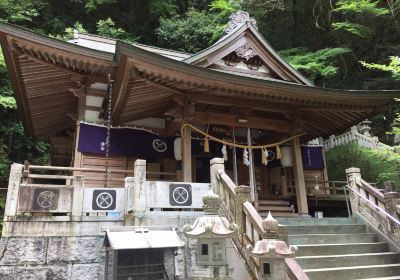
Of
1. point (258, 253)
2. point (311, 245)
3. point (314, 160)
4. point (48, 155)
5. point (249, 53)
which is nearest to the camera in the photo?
point (258, 253)

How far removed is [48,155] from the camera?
730 inches

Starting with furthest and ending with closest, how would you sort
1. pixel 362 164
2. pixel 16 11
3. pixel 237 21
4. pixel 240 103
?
pixel 16 11 < pixel 362 164 < pixel 237 21 < pixel 240 103

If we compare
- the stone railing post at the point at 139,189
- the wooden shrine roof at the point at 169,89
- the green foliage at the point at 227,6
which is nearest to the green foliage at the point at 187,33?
the green foliage at the point at 227,6

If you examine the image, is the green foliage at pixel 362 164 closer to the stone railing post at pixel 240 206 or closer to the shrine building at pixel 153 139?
the shrine building at pixel 153 139

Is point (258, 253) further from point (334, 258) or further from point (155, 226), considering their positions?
point (334, 258)

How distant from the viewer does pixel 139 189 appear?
6.90m

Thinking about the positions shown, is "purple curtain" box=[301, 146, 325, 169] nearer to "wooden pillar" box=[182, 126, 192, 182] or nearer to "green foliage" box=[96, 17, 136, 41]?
"wooden pillar" box=[182, 126, 192, 182]

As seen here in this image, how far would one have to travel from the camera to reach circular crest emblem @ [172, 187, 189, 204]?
719cm

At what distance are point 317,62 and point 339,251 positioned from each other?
13414 mm

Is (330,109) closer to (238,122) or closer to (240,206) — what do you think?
(238,122)

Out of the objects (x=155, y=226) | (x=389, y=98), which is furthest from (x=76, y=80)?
(x=389, y=98)

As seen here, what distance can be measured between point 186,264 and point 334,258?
9.53ft

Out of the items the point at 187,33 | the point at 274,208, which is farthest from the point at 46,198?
the point at 187,33

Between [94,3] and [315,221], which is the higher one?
[94,3]
